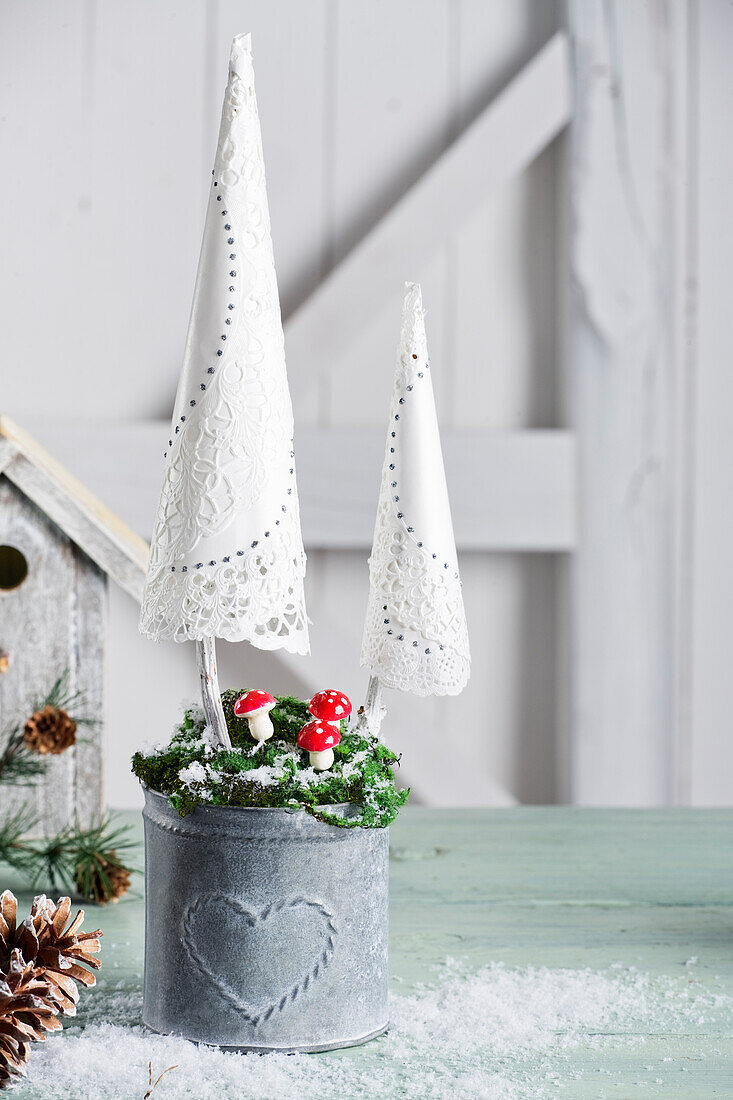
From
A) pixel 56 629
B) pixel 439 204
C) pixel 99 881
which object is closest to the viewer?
pixel 99 881

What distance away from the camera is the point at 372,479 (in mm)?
1324

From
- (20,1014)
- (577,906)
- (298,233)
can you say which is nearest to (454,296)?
(298,233)

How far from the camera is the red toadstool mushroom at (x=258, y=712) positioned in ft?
1.86

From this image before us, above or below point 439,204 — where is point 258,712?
below

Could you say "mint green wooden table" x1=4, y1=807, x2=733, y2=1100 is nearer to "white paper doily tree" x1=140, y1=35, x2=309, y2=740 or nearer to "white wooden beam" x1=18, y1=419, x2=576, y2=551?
"white paper doily tree" x1=140, y1=35, x2=309, y2=740

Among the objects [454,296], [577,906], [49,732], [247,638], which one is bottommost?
[577,906]

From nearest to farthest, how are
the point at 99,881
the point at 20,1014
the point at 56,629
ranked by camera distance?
the point at 20,1014, the point at 99,881, the point at 56,629

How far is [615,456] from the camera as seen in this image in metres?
1.33

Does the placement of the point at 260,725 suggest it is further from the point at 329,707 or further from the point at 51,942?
the point at 51,942

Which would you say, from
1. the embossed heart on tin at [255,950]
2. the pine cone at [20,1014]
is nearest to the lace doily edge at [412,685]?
the embossed heart on tin at [255,950]

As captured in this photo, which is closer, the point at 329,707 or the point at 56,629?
the point at 329,707

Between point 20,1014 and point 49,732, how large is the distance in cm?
33

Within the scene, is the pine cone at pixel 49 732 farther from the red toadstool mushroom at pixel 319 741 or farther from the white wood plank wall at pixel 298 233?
the white wood plank wall at pixel 298 233

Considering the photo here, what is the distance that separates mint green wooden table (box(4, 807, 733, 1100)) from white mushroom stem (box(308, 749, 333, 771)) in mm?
187
